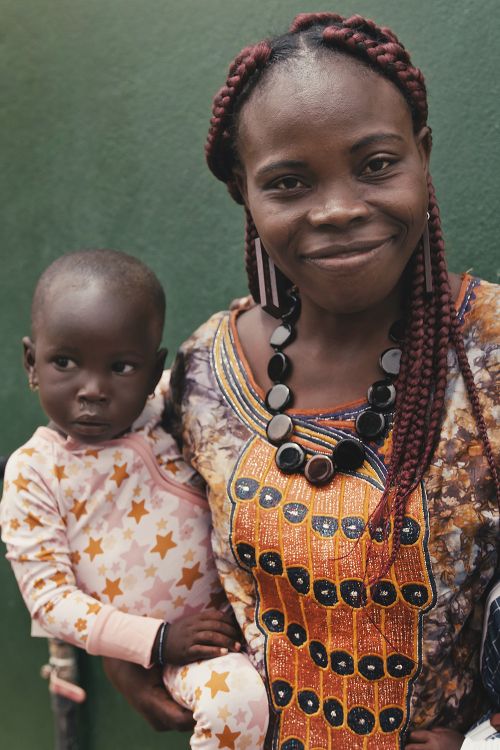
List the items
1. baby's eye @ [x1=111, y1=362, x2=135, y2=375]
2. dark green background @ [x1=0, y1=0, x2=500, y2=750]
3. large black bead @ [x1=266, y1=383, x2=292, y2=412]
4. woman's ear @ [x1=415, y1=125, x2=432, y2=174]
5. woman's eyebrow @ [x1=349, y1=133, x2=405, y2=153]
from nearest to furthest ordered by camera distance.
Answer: woman's eyebrow @ [x1=349, y1=133, x2=405, y2=153]
woman's ear @ [x1=415, y1=125, x2=432, y2=174]
large black bead @ [x1=266, y1=383, x2=292, y2=412]
baby's eye @ [x1=111, y1=362, x2=135, y2=375]
dark green background @ [x1=0, y1=0, x2=500, y2=750]

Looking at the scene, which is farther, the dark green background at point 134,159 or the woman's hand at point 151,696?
the dark green background at point 134,159

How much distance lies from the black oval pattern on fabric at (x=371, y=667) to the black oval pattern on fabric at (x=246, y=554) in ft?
0.89

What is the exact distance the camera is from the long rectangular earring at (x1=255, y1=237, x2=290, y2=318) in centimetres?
180

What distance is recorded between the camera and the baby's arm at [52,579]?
1806mm

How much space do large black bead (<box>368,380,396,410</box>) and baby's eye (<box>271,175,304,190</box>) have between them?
40 centimetres

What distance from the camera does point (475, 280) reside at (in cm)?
168

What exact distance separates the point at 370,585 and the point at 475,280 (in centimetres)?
59

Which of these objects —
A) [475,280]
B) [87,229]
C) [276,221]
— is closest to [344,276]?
[276,221]

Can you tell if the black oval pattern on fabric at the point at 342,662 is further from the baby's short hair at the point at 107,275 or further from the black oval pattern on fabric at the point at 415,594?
the baby's short hair at the point at 107,275

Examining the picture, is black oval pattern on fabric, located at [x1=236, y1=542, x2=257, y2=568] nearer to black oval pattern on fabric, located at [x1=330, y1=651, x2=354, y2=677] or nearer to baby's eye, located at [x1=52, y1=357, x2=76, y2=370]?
black oval pattern on fabric, located at [x1=330, y1=651, x2=354, y2=677]

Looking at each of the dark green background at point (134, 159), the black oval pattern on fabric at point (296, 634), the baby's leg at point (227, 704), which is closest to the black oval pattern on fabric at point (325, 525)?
the black oval pattern on fabric at point (296, 634)

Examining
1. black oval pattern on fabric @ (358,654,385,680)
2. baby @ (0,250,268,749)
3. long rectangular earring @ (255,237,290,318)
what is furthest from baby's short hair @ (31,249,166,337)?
black oval pattern on fabric @ (358,654,385,680)

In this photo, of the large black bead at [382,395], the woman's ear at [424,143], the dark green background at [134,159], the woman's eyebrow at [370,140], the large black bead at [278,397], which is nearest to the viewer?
the woman's eyebrow at [370,140]

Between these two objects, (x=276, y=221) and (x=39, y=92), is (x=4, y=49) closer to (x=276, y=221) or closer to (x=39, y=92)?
(x=39, y=92)
